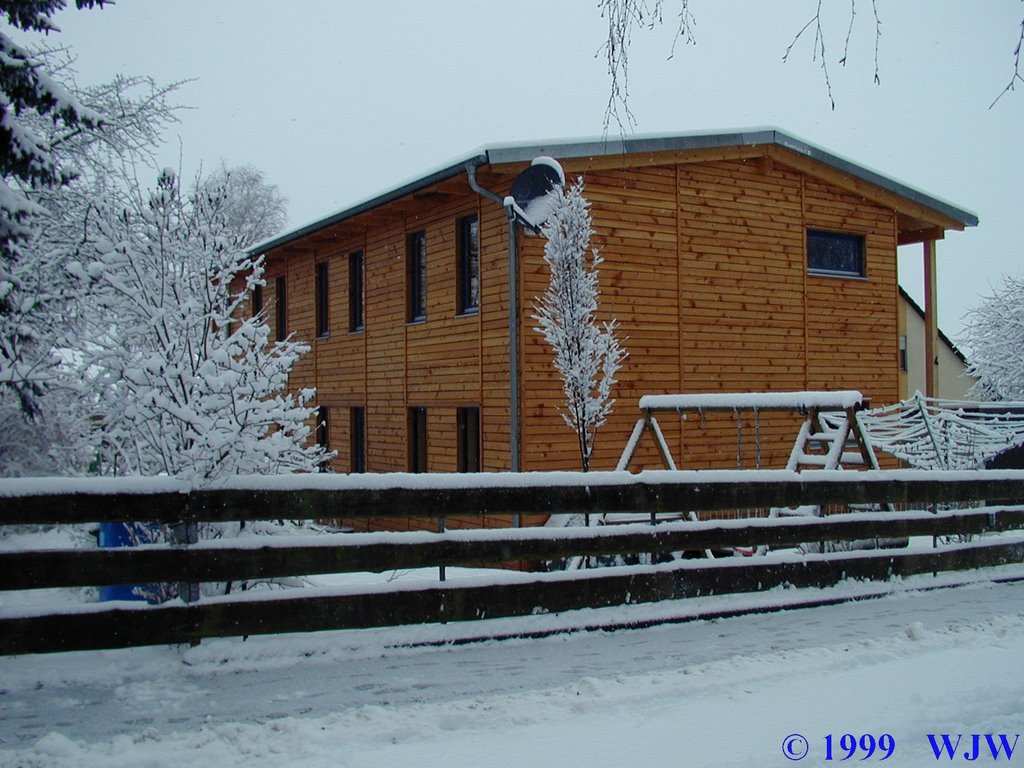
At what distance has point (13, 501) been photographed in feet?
17.3

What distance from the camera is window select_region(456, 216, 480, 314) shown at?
15430 mm

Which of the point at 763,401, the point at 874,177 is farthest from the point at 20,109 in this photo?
the point at 874,177

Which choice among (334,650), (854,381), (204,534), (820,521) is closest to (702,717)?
(334,650)

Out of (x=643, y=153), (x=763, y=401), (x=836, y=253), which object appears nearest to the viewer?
(x=763, y=401)

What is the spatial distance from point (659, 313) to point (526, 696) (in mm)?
10273

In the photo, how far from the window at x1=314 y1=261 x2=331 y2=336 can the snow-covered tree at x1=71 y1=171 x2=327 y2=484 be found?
13.2 meters

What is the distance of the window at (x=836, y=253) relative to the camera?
17188mm

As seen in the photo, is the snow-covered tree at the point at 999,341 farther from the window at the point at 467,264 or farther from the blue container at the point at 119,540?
the blue container at the point at 119,540

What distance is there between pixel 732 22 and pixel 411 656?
4382mm

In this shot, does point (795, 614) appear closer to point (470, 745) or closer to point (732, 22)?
point (470, 745)

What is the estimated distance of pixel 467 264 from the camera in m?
15.6

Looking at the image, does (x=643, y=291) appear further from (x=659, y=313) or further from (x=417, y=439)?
(x=417, y=439)

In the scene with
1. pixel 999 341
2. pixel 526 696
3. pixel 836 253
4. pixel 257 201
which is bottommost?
pixel 526 696

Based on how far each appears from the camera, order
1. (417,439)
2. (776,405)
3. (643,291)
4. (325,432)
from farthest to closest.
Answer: (325,432) < (417,439) < (643,291) < (776,405)
